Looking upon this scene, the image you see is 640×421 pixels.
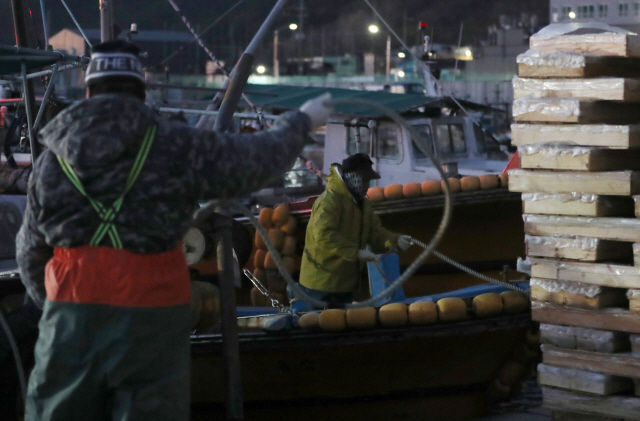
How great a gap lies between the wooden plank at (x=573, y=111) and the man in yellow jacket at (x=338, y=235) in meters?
1.79

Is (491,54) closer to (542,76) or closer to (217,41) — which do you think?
(217,41)

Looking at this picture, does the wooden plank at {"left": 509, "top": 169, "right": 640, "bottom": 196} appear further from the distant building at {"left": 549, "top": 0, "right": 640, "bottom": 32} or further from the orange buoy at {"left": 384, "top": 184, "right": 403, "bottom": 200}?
the distant building at {"left": 549, "top": 0, "right": 640, "bottom": 32}

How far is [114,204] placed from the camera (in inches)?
114

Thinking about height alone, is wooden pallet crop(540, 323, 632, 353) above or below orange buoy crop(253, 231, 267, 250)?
above

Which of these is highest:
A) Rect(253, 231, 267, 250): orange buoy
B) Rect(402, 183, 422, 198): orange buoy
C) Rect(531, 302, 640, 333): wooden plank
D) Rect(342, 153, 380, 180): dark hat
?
Rect(342, 153, 380, 180): dark hat

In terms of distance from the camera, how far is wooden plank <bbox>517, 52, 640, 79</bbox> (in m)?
4.45

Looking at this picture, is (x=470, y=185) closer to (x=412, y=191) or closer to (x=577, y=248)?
(x=412, y=191)

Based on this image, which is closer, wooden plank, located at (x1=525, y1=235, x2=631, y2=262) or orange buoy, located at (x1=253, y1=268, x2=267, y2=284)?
wooden plank, located at (x1=525, y1=235, x2=631, y2=262)

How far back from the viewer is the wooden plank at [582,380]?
4438 millimetres

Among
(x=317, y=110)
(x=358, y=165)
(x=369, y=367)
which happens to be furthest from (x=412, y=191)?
(x=317, y=110)

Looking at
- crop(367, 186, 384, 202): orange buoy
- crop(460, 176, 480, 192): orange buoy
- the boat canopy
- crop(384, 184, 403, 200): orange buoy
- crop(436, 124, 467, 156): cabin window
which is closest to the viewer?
the boat canopy

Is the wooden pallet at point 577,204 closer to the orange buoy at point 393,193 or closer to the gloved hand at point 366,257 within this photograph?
the gloved hand at point 366,257

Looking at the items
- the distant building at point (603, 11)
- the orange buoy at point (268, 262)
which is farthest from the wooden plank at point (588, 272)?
the distant building at point (603, 11)

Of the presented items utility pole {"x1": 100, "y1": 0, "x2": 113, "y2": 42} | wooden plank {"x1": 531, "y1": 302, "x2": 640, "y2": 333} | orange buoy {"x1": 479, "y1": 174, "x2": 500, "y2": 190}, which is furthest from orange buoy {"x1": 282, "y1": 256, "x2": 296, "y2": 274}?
wooden plank {"x1": 531, "y1": 302, "x2": 640, "y2": 333}
